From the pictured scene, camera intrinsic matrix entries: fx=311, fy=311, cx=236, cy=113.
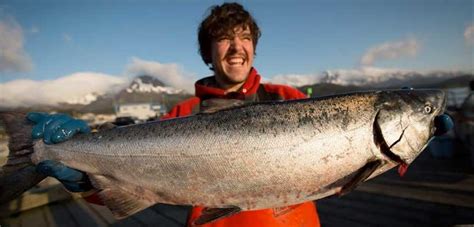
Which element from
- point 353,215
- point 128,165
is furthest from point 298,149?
point 353,215

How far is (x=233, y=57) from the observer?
3.26 m

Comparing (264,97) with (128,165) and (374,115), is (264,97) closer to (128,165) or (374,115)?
(374,115)

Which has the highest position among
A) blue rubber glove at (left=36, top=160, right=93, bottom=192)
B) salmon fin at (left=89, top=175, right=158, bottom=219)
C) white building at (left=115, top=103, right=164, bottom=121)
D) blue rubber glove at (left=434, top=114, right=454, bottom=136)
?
white building at (left=115, top=103, right=164, bottom=121)

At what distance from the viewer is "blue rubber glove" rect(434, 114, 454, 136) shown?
239cm

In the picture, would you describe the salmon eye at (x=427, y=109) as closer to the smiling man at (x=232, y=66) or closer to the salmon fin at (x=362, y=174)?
the salmon fin at (x=362, y=174)

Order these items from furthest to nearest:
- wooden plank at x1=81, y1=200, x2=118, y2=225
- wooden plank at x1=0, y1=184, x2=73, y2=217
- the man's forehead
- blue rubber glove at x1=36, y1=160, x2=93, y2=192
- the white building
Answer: the white building → wooden plank at x1=0, y1=184, x2=73, y2=217 → wooden plank at x1=81, y1=200, x2=118, y2=225 → the man's forehead → blue rubber glove at x1=36, y1=160, x2=93, y2=192

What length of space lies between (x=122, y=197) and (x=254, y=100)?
158 centimetres

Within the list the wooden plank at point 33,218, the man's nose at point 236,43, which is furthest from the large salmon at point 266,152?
the wooden plank at point 33,218

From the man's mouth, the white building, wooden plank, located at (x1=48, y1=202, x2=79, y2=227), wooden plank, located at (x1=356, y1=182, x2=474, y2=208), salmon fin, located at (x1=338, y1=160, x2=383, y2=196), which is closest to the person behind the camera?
salmon fin, located at (x1=338, y1=160, x2=383, y2=196)

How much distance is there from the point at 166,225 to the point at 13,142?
354cm

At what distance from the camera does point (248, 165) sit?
7.74 ft

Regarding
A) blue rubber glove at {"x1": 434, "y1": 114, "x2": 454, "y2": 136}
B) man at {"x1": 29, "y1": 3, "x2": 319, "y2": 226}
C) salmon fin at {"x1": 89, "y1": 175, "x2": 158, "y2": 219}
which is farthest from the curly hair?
blue rubber glove at {"x1": 434, "y1": 114, "x2": 454, "y2": 136}

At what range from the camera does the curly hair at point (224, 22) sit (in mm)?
3412

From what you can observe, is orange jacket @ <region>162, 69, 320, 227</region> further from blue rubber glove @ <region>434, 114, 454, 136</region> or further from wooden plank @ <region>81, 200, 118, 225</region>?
wooden plank @ <region>81, 200, 118, 225</region>
